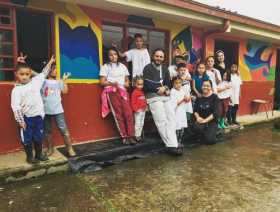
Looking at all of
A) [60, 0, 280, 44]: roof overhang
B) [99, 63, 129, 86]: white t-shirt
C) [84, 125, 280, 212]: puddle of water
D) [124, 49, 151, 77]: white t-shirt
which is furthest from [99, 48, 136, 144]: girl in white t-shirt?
[60, 0, 280, 44]: roof overhang

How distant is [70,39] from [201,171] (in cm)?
318

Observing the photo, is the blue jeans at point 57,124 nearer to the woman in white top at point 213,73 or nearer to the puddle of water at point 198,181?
the puddle of water at point 198,181

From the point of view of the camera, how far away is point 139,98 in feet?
17.1

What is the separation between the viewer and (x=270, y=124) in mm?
8195

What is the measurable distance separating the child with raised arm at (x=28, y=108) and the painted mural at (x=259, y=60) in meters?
6.72

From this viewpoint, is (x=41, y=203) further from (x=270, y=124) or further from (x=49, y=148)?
(x=270, y=124)

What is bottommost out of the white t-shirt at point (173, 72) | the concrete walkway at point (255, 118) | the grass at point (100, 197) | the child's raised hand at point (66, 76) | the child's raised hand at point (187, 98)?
the grass at point (100, 197)

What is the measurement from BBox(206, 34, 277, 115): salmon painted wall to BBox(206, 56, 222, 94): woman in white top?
1.70m

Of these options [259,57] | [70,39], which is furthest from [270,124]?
[70,39]

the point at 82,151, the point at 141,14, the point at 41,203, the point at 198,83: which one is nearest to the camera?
the point at 41,203

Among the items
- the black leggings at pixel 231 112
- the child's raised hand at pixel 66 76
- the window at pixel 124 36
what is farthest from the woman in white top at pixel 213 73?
the child's raised hand at pixel 66 76

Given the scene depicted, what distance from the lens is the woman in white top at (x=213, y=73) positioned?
6.25m

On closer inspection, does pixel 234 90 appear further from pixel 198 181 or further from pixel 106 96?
pixel 198 181

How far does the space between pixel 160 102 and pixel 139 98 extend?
1.37 feet
